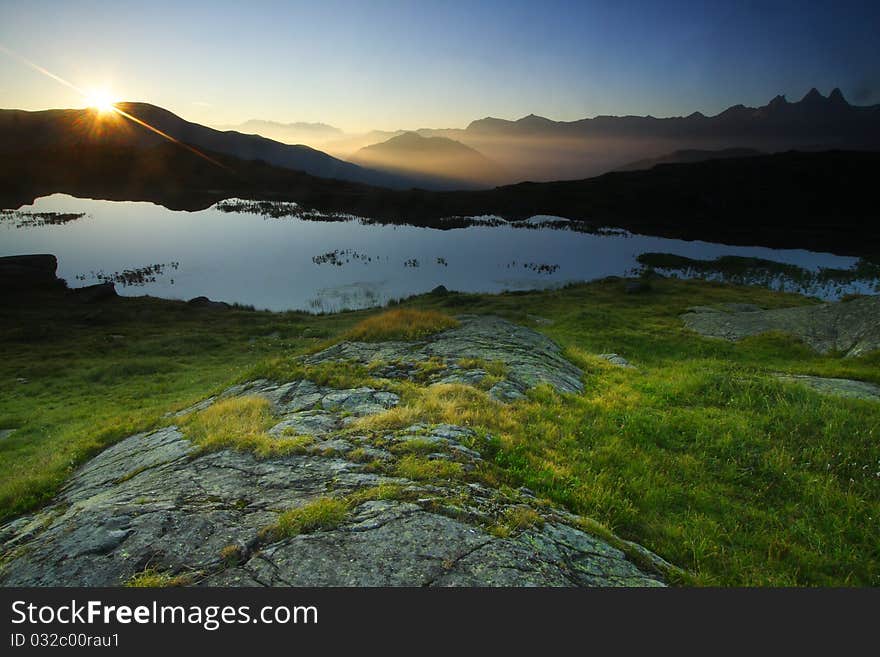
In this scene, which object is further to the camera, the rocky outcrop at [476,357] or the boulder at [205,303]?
the boulder at [205,303]

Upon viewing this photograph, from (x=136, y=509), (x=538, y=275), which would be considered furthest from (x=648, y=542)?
(x=538, y=275)

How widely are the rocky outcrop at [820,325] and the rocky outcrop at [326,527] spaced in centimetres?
2679

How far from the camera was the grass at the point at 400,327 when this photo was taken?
71.7ft

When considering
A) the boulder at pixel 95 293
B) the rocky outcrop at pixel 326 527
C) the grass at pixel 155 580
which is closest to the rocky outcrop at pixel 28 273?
the boulder at pixel 95 293

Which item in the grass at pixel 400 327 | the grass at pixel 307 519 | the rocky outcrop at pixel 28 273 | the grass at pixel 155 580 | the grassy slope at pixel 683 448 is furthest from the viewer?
the rocky outcrop at pixel 28 273

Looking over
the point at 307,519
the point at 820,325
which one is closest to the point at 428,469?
the point at 307,519

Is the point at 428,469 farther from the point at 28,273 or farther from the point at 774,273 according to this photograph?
the point at 774,273

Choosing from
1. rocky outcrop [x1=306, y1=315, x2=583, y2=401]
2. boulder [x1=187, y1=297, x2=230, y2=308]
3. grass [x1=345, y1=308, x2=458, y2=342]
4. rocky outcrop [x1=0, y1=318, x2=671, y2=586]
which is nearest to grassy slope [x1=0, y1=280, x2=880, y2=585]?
rocky outcrop [x1=306, y1=315, x2=583, y2=401]

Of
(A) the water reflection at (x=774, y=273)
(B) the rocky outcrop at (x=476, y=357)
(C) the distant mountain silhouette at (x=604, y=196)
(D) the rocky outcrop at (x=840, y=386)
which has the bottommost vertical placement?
(D) the rocky outcrop at (x=840, y=386)

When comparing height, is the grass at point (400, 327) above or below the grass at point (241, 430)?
above

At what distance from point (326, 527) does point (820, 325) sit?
35.8m

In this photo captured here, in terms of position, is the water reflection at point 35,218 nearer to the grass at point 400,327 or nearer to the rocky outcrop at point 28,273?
the rocky outcrop at point 28,273

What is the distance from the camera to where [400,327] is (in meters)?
22.5

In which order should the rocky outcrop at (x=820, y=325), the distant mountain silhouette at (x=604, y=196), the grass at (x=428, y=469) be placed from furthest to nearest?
the distant mountain silhouette at (x=604, y=196) < the rocky outcrop at (x=820, y=325) < the grass at (x=428, y=469)
